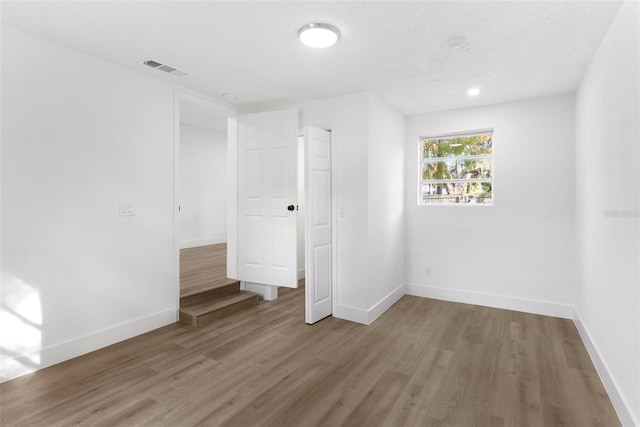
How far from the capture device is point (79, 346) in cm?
272

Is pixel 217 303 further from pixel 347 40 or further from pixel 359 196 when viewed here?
pixel 347 40

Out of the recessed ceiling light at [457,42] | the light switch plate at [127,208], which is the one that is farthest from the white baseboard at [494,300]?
the light switch plate at [127,208]

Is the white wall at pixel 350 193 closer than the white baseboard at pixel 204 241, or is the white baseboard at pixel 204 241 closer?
the white wall at pixel 350 193

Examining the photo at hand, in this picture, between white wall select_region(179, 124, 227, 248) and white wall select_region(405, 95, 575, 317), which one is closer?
white wall select_region(405, 95, 575, 317)

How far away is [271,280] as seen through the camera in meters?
A: 4.07

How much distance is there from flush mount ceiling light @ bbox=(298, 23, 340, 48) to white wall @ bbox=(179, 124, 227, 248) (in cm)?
537

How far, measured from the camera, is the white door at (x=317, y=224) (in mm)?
3516

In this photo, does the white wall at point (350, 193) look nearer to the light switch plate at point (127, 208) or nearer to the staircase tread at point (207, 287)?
the staircase tread at point (207, 287)

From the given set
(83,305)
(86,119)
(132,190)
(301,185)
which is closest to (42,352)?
(83,305)

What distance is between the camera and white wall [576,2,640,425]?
1.78 meters

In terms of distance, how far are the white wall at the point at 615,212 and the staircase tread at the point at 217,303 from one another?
3.39m

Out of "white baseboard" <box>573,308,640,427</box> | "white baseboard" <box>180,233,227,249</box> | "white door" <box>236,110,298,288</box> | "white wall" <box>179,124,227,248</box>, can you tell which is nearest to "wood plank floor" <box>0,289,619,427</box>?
"white baseboard" <box>573,308,640,427</box>

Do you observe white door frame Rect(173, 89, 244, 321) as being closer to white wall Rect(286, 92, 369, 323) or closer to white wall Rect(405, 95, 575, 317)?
white wall Rect(286, 92, 369, 323)

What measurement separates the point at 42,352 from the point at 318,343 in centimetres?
219
